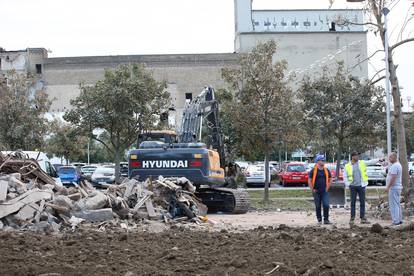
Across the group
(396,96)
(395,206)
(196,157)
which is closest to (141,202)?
(196,157)

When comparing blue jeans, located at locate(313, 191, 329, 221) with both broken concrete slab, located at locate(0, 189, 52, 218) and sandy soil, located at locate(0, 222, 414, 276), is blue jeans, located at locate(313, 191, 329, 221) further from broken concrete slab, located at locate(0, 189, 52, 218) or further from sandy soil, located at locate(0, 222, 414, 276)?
broken concrete slab, located at locate(0, 189, 52, 218)

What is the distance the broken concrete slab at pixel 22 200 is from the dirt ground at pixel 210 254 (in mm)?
2356

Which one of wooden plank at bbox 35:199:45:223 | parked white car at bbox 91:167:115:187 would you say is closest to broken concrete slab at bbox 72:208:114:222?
wooden plank at bbox 35:199:45:223

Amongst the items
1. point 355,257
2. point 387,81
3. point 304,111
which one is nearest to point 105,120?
point 304,111

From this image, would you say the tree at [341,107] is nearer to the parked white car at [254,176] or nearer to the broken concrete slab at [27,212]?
the parked white car at [254,176]

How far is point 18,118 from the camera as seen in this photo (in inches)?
1458

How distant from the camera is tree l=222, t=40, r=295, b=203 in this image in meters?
24.8

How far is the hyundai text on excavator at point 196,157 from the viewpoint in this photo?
1866 cm

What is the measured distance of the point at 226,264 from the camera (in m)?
7.83

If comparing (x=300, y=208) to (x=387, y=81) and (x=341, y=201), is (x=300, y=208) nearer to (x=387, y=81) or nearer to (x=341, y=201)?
(x=341, y=201)

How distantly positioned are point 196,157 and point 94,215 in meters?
5.01

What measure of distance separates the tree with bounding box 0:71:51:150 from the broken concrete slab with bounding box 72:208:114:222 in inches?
924

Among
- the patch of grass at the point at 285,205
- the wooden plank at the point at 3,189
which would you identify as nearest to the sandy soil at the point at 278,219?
the patch of grass at the point at 285,205

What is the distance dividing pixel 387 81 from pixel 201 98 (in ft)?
19.7
